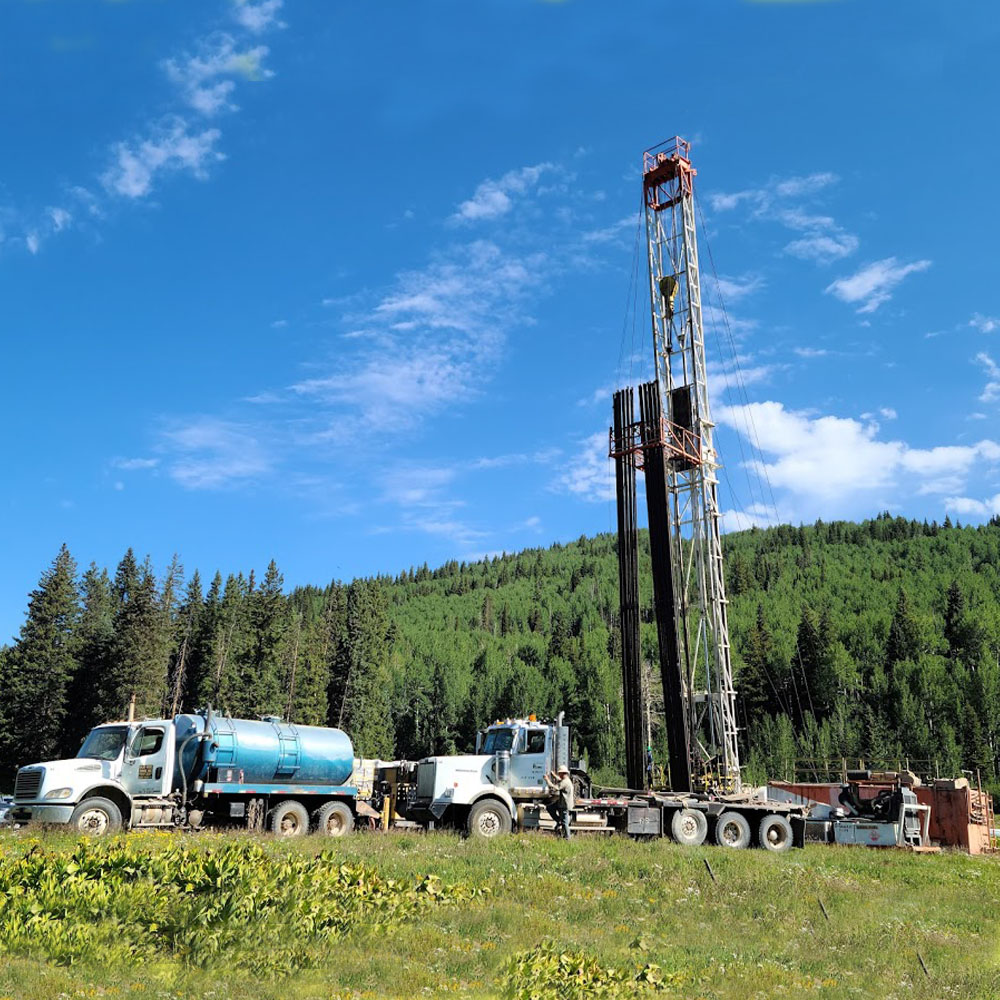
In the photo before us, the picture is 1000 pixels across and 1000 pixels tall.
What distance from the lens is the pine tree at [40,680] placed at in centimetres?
6838

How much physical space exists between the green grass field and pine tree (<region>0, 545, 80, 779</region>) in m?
58.0

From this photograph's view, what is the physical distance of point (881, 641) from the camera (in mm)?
118562

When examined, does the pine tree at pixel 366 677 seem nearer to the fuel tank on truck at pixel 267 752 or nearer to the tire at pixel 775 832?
the tire at pixel 775 832

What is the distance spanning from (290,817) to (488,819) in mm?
5022

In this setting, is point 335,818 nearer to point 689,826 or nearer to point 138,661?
point 689,826

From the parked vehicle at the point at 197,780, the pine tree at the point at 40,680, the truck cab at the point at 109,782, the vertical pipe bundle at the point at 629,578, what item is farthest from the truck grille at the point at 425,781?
the pine tree at the point at 40,680

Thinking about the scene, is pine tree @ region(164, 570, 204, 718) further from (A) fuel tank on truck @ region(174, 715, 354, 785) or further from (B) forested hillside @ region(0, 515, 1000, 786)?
(A) fuel tank on truck @ region(174, 715, 354, 785)

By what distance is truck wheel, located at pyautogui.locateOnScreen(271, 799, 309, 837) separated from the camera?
73.0 ft

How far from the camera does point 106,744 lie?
21.5m

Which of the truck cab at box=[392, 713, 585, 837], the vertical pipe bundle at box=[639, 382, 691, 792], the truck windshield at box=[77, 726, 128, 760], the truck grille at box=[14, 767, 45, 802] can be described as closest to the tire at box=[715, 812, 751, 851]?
the vertical pipe bundle at box=[639, 382, 691, 792]

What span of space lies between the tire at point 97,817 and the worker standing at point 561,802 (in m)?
10.4

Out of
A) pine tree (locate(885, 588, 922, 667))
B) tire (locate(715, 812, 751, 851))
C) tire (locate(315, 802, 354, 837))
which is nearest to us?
tire (locate(315, 802, 354, 837))

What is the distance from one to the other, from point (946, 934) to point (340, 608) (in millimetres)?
101514

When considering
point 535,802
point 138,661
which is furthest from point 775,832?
point 138,661
